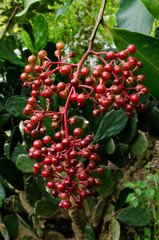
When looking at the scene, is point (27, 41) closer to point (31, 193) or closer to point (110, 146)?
point (110, 146)

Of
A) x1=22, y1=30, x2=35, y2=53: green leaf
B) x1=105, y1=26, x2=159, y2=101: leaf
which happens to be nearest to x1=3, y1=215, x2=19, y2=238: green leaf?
x1=22, y1=30, x2=35, y2=53: green leaf

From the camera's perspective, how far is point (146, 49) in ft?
1.51

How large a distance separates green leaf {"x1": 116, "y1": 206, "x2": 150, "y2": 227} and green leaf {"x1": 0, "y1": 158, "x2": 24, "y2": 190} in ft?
1.40

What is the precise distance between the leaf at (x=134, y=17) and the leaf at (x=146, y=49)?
96mm

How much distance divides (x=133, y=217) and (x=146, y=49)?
29.3 inches

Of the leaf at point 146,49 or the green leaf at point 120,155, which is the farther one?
the green leaf at point 120,155

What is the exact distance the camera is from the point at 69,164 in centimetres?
43

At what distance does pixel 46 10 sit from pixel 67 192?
1086 millimetres

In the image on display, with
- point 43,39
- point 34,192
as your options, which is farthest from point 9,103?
point 34,192

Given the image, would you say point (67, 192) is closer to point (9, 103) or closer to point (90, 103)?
point (90, 103)

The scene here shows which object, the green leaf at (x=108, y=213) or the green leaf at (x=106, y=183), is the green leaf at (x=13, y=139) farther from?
the green leaf at (x=108, y=213)

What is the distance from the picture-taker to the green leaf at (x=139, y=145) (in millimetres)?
956

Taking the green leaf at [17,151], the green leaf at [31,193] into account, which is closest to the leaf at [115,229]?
the green leaf at [31,193]

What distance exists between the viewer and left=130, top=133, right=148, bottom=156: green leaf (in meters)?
0.96
